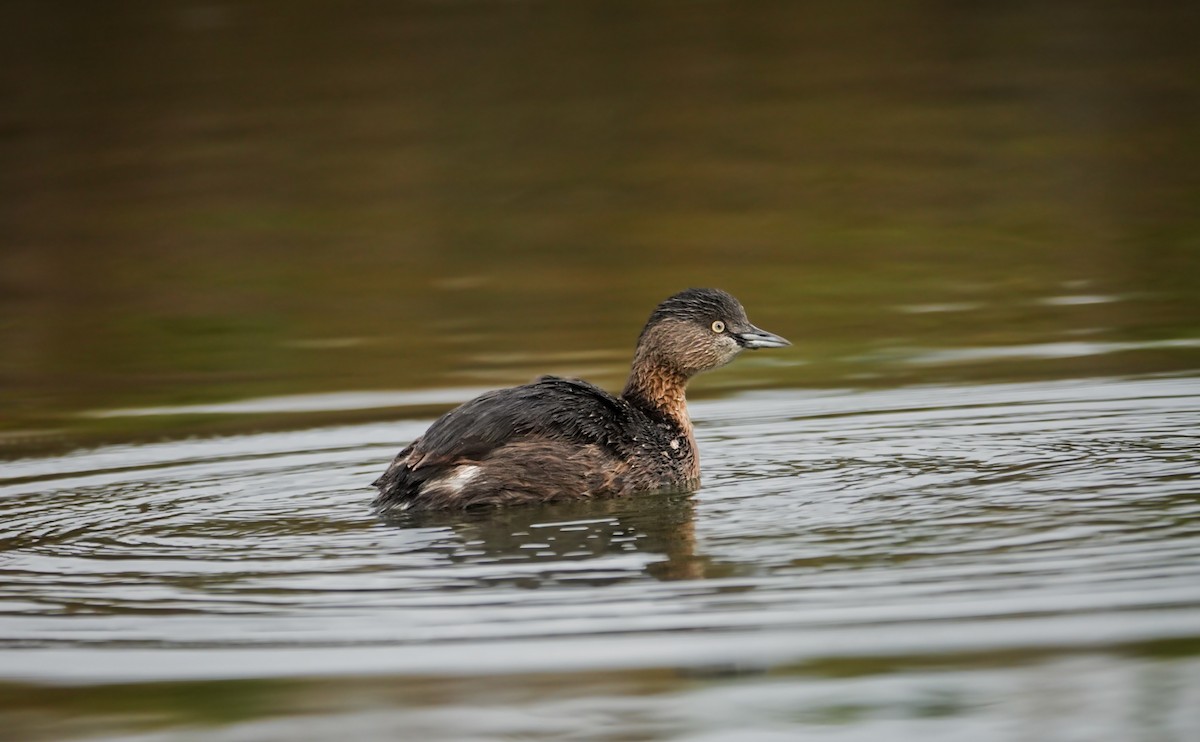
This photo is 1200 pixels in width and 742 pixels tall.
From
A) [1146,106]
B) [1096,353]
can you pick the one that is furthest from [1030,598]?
[1146,106]

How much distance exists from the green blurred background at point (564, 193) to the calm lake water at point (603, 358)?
7 centimetres

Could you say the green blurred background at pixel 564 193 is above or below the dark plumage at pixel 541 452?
above

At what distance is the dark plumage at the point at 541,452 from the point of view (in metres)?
8.46

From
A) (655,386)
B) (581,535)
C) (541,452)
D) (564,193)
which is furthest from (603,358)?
(564,193)

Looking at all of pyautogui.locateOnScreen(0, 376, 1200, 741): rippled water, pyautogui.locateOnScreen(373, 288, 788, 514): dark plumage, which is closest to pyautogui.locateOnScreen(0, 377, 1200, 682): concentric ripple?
pyautogui.locateOnScreen(0, 376, 1200, 741): rippled water

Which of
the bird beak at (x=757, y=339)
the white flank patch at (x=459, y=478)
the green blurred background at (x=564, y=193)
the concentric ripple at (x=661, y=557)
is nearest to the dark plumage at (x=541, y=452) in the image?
the white flank patch at (x=459, y=478)

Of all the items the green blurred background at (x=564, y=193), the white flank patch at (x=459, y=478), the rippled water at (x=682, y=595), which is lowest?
the rippled water at (x=682, y=595)

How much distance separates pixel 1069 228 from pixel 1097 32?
779 cm

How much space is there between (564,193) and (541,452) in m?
10.1

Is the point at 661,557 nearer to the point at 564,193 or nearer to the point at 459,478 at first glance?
the point at 459,478

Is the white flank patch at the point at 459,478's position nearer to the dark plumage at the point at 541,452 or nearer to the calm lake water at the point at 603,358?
the dark plumage at the point at 541,452

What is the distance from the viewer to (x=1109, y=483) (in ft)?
25.9

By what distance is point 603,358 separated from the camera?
12312 mm

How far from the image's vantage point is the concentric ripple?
6.12 metres
